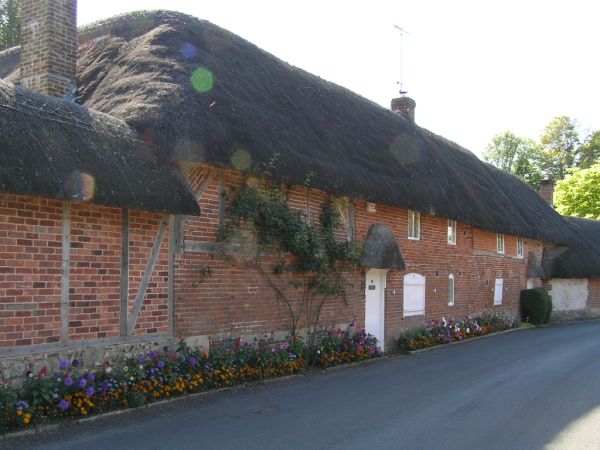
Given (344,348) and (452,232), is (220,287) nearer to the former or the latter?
(344,348)

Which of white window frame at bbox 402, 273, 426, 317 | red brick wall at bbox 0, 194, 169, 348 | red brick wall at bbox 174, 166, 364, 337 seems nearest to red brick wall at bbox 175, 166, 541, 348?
red brick wall at bbox 174, 166, 364, 337

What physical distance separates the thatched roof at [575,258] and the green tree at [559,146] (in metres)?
28.1

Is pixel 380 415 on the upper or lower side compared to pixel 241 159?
lower

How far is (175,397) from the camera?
8.16 meters

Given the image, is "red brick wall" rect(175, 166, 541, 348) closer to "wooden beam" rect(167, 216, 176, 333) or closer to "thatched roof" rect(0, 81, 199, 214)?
"wooden beam" rect(167, 216, 176, 333)

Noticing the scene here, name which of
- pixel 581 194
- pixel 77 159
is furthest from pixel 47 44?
pixel 581 194

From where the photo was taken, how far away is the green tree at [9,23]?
28.6m

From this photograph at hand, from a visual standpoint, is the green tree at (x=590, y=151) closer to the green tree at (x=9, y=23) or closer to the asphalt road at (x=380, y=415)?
the green tree at (x=9, y=23)

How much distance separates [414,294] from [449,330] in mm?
1918

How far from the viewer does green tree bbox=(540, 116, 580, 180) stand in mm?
56781

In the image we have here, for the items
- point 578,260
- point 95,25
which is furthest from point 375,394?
point 578,260

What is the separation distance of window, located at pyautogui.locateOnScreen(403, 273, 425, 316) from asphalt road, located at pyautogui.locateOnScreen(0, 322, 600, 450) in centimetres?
392

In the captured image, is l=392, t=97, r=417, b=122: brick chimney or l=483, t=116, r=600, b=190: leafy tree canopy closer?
l=392, t=97, r=417, b=122: brick chimney

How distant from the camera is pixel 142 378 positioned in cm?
795
